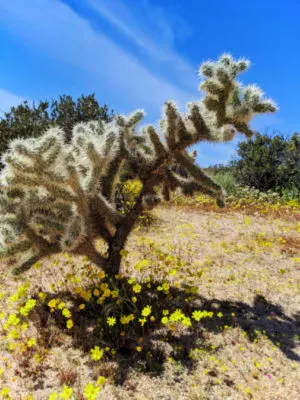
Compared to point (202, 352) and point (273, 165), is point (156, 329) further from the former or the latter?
point (273, 165)

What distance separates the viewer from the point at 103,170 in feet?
12.7

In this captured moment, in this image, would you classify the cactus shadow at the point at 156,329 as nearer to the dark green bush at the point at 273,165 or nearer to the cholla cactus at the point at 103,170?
the cholla cactus at the point at 103,170

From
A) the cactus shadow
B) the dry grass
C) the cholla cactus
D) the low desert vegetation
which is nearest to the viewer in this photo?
the dry grass

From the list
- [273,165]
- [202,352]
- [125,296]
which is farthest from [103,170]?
[273,165]

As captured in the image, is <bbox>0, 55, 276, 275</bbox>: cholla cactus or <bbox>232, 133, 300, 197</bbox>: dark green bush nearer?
<bbox>0, 55, 276, 275</bbox>: cholla cactus

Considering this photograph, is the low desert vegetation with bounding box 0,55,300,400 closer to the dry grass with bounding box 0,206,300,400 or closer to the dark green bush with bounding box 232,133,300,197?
the dry grass with bounding box 0,206,300,400

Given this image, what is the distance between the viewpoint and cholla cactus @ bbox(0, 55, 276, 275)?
356 cm

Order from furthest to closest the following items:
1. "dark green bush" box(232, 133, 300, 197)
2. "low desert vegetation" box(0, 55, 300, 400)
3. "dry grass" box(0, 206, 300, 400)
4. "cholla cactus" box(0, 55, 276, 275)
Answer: "dark green bush" box(232, 133, 300, 197), "cholla cactus" box(0, 55, 276, 275), "low desert vegetation" box(0, 55, 300, 400), "dry grass" box(0, 206, 300, 400)

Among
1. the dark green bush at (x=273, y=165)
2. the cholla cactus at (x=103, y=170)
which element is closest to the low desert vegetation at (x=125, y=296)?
the cholla cactus at (x=103, y=170)

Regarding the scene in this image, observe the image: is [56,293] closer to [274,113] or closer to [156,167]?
[156,167]

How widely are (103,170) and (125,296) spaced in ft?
5.25

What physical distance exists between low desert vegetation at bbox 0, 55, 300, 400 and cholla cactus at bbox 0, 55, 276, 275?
0.04 ft

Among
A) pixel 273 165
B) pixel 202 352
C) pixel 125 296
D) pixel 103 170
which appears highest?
pixel 273 165

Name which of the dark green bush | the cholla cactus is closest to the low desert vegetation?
the cholla cactus
